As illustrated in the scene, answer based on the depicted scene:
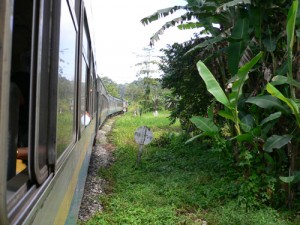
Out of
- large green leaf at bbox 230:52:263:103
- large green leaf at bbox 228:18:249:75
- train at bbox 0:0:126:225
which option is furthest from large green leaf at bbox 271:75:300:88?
train at bbox 0:0:126:225

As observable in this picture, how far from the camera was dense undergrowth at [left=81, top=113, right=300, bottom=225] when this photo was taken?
484 centimetres

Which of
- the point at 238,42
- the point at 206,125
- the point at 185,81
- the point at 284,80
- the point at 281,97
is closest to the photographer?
the point at 281,97

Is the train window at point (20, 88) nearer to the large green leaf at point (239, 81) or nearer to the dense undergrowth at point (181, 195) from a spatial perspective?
the large green leaf at point (239, 81)

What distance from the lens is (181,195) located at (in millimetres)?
5883

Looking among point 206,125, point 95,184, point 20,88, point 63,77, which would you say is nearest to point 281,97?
point 206,125

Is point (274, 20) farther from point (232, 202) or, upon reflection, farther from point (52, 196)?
point (52, 196)

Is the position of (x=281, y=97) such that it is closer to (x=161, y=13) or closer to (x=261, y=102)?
(x=261, y=102)

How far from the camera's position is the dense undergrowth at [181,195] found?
15.9 ft

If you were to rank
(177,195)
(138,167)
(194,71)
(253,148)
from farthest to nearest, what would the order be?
(194,71)
(138,167)
(177,195)
(253,148)

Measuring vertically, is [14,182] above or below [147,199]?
above

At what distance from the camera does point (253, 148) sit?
5402 millimetres

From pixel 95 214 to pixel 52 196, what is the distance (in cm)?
362

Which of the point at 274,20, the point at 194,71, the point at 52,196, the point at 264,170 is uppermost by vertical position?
the point at 274,20

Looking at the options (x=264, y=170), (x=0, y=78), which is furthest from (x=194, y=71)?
(x=0, y=78)
